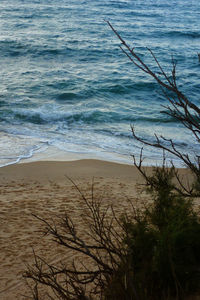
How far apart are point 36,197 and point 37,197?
0.05 ft

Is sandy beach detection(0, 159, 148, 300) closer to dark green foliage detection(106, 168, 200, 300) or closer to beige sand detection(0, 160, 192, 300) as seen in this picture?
beige sand detection(0, 160, 192, 300)

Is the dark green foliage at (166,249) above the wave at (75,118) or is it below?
below

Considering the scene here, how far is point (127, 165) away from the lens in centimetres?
934

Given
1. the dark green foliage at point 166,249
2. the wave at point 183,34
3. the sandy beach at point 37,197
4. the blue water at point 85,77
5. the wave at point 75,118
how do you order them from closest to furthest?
the dark green foliage at point 166,249
the sandy beach at point 37,197
the blue water at point 85,77
the wave at point 75,118
the wave at point 183,34

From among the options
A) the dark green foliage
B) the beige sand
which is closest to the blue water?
the beige sand

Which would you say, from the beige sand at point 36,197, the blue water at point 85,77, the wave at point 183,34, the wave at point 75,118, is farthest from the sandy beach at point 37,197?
the wave at point 183,34

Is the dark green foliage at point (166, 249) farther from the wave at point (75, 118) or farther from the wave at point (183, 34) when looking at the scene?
the wave at point (183, 34)

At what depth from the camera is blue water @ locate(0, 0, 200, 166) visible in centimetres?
1135

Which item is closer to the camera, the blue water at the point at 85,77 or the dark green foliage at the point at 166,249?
the dark green foliage at the point at 166,249

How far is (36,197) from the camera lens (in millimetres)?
A: 6938

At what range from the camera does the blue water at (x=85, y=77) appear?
11.4 m

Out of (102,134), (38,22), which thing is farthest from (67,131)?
(38,22)

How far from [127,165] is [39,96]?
720 centimetres

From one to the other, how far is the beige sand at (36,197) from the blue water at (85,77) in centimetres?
93
